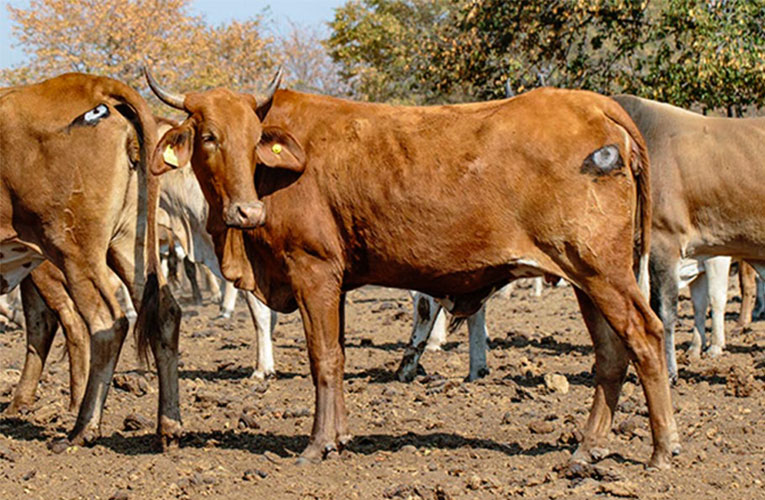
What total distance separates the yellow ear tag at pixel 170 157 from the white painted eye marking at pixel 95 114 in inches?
28.3

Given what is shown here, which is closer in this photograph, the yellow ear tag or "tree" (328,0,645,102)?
the yellow ear tag

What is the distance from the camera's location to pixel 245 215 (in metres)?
6.70

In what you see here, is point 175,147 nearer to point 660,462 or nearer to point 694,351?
point 660,462

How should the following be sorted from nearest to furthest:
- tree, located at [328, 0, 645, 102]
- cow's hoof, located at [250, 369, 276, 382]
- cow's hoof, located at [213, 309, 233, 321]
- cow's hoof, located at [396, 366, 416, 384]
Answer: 1. cow's hoof, located at [396, 366, 416, 384]
2. cow's hoof, located at [250, 369, 276, 382]
3. cow's hoof, located at [213, 309, 233, 321]
4. tree, located at [328, 0, 645, 102]

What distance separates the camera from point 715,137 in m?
10.4

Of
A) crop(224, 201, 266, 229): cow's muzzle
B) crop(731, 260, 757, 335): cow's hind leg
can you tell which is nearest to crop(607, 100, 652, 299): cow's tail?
crop(224, 201, 266, 229): cow's muzzle

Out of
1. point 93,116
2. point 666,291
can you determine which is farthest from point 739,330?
point 93,116

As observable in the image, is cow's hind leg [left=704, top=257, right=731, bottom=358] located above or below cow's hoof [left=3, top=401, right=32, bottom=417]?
above

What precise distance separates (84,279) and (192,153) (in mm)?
1163

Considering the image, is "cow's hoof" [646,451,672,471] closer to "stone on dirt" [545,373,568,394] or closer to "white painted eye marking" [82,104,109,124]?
"stone on dirt" [545,373,568,394]

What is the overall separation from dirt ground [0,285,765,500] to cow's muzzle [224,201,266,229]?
1.43m

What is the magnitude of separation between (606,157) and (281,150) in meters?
1.93

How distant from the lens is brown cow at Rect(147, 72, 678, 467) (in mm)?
6555

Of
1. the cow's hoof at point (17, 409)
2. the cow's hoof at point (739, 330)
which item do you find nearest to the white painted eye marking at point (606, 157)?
the cow's hoof at point (17, 409)
